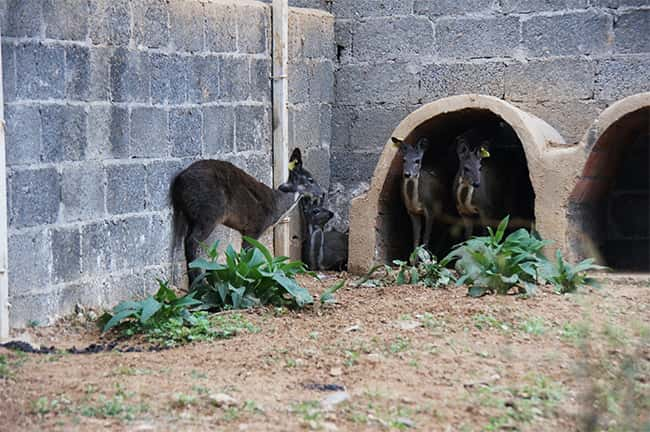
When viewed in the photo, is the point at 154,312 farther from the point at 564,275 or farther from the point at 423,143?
the point at 423,143

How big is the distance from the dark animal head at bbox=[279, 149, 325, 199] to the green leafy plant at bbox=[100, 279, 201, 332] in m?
2.35

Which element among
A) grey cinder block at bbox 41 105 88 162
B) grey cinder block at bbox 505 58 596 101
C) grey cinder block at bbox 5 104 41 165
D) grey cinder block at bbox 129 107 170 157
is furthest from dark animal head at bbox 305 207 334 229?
grey cinder block at bbox 5 104 41 165

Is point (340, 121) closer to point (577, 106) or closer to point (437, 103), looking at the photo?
point (437, 103)

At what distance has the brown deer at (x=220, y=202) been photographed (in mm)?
7363

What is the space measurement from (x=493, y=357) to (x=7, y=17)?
3.20 metres

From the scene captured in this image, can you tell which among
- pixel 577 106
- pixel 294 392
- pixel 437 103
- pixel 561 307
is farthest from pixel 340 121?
pixel 294 392

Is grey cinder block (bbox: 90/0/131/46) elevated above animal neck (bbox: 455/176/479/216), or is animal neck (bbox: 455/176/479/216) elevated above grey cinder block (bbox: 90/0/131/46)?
grey cinder block (bbox: 90/0/131/46)

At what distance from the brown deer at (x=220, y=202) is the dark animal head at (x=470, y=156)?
4.79ft

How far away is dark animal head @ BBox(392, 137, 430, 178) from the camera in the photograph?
8.59 meters

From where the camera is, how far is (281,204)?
834 cm

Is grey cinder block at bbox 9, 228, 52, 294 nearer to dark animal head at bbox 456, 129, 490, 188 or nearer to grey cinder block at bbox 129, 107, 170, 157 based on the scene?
grey cinder block at bbox 129, 107, 170, 157

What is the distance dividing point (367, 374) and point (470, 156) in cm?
422

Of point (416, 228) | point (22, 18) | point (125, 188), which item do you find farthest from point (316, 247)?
point (22, 18)

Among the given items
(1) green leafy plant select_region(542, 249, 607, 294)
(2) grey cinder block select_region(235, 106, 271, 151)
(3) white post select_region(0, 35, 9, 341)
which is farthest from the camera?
(2) grey cinder block select_region(235, 106, 271, 151)
